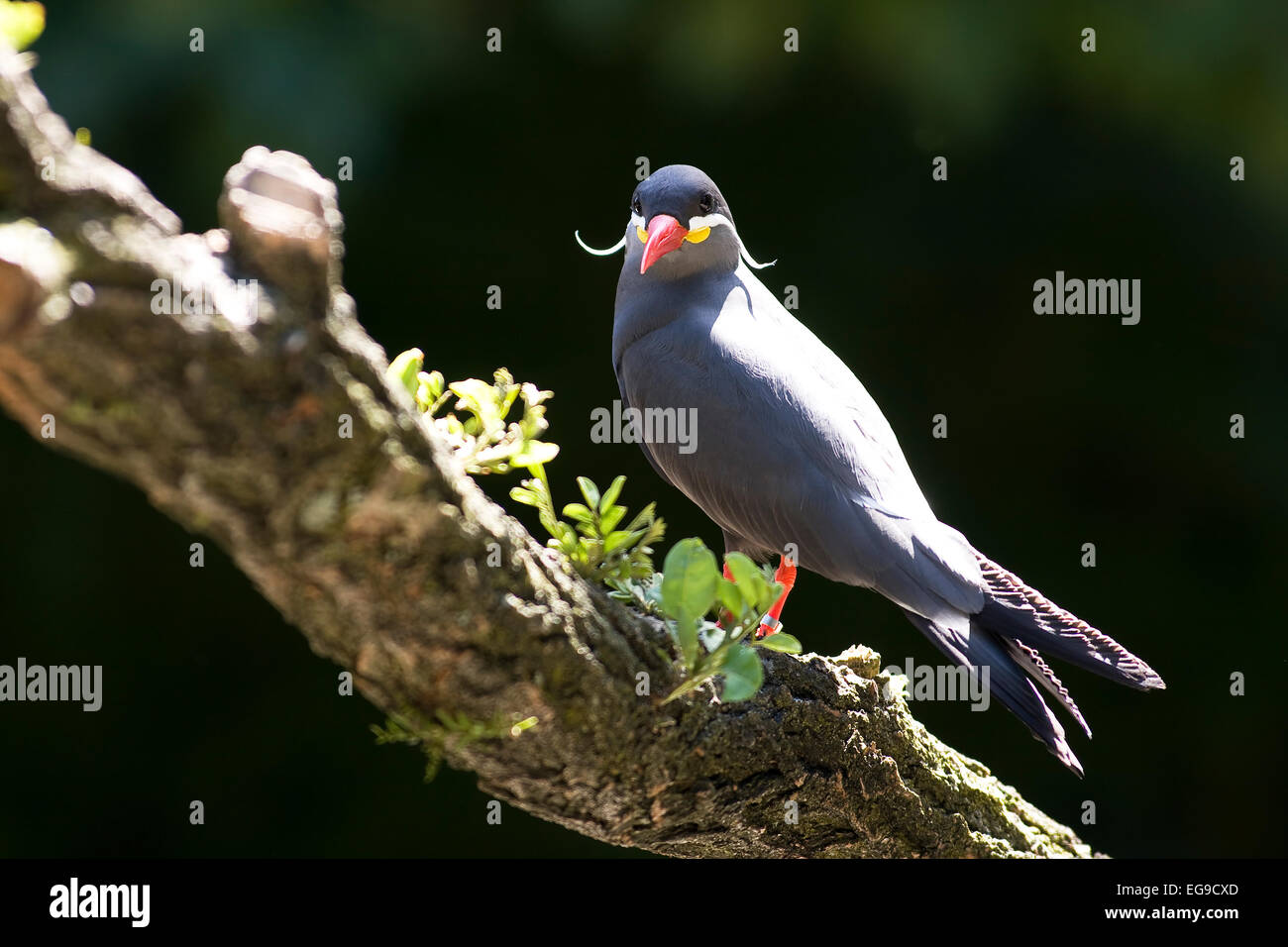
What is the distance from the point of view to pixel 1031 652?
210cm

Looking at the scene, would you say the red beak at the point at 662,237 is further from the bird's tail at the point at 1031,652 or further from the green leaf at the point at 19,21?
the green leaf at the point at 19,21

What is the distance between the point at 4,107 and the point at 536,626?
2.50 ft

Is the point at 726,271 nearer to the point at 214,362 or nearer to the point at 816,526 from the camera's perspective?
the point at 816,526

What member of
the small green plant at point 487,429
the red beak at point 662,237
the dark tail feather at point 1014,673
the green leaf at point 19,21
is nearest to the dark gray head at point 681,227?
the red beak at point 662,237

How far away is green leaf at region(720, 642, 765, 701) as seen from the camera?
4.66 ft

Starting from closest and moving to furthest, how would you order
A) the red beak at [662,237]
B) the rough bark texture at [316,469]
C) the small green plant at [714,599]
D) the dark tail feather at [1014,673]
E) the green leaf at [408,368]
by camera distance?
1. the rough bark texture at [316,469]
2. the small green plant at [714,599]
3. the green leaf at [408,368]
4. the dark tail feather at [1014,673]
5. the red beak at [662,237]

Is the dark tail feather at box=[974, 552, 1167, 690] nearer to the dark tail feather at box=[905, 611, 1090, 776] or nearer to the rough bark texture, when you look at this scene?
the dark tail feather at box=[905, 611, 1090, 776]

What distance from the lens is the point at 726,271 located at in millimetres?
2459

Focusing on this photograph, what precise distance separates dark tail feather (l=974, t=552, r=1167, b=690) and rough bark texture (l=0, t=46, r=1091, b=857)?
711 mm

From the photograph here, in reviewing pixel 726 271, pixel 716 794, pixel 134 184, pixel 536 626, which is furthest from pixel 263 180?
pixel 726 271

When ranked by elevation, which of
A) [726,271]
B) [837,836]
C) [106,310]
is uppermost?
[726,271]

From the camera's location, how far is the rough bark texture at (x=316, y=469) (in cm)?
94

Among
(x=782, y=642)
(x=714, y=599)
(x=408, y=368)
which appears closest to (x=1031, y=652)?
(x=782, y=642)

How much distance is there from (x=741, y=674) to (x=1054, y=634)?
875mm
